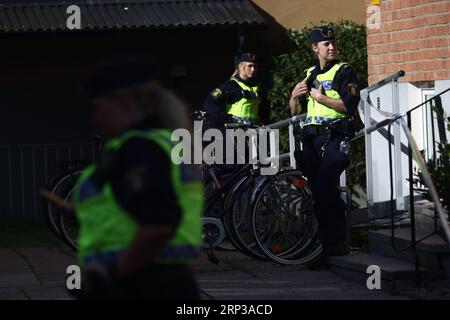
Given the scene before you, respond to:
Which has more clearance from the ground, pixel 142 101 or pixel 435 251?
pixel 142 101

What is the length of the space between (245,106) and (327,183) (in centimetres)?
201

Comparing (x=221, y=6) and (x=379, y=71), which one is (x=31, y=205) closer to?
(x=221, y=6)

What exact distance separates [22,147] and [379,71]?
605 cm

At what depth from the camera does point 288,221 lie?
979 cm

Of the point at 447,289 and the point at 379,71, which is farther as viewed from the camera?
the point at 379,71

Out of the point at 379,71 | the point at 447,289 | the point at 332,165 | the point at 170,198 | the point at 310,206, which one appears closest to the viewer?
the point at 170,198

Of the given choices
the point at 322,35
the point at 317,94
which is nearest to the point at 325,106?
the point at 317,94

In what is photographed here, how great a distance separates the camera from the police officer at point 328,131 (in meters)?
9.17

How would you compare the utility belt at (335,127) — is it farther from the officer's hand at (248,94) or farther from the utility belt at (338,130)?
the officer's hand at (248,94)

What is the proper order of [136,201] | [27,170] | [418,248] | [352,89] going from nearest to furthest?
[136,201] → [418,248] → [352,89] → [27,170]

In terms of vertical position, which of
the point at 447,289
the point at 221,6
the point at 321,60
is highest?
the point at 221,6

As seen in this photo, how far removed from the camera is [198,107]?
52.2ft

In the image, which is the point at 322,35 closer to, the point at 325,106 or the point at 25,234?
the point at 325,106

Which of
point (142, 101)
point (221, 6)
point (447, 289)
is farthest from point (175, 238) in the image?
point (221, 6)
